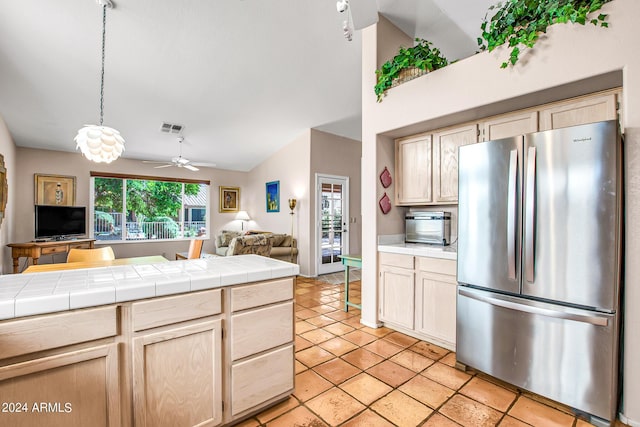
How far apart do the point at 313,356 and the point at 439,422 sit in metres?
1.07

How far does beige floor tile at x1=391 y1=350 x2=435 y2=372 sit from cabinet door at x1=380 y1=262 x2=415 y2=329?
0.33m

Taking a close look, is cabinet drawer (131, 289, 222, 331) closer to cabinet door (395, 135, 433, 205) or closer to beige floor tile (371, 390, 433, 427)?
beige floor tile (371, 390, 433, 427)

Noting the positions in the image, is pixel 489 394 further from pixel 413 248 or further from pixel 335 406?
pixel 413 248

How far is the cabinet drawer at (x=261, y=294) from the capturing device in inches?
60.7

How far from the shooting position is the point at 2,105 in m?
3.80

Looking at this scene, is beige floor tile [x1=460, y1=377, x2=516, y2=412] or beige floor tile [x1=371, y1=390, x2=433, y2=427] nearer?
beige floor tile [x1=371, y1=390, x2=433, y2=427]

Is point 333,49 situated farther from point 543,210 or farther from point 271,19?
point 543,210

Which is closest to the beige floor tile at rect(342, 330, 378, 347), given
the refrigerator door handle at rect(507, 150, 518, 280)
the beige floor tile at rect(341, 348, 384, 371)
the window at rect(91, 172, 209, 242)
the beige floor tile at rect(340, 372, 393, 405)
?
the beige floor tile at rect(341, 348, 384, 371)

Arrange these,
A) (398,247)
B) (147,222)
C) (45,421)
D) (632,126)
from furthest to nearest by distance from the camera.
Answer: (147,222), (398,247), (632,126), (45,421)

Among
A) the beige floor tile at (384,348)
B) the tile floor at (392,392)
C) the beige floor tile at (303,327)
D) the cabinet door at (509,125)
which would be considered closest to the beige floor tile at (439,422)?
the tile floor at (392,392)

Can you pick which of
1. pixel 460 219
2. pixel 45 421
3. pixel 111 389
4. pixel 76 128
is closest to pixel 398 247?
pixel 460 219

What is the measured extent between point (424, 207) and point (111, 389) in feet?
10.00

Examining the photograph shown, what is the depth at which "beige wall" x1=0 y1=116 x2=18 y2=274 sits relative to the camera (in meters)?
4.10

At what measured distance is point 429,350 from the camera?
99.8 inches
